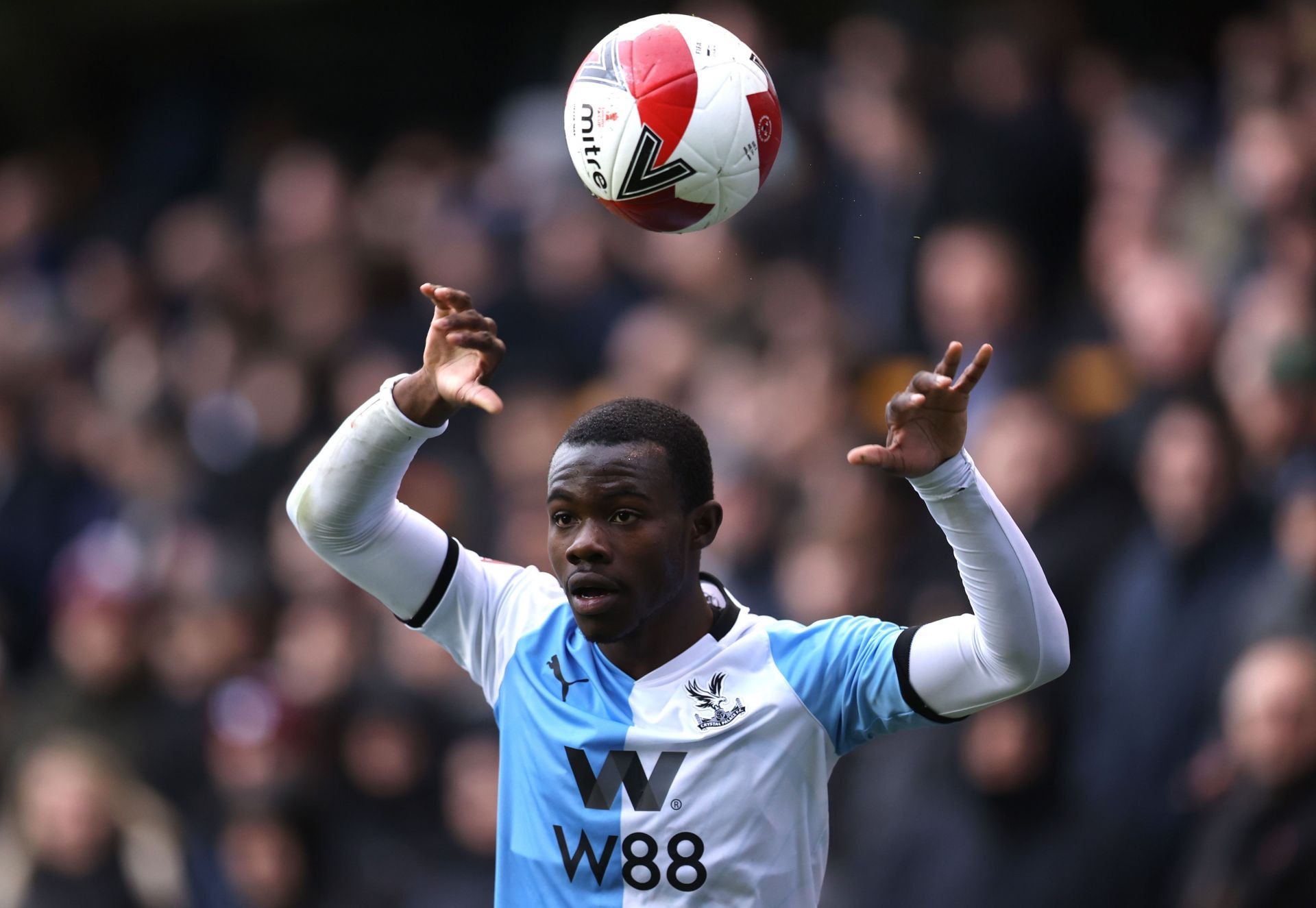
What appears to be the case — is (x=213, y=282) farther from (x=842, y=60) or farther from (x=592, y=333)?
(x=842, y=60)

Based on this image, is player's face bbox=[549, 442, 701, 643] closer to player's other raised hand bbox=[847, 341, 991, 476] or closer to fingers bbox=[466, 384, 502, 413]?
fingers bbox=[466, 384, 502, 413]

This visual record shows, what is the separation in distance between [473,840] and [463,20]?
29.2 ft

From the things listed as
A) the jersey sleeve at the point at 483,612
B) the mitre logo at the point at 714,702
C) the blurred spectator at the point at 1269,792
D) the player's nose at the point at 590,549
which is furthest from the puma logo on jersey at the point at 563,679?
the blurred spectator at the point at 1269,792

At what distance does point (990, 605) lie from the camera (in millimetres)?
3795

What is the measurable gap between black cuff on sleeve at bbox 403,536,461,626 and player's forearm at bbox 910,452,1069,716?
1.26 meters

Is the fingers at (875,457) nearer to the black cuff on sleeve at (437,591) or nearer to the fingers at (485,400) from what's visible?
the fingers at (485,400)

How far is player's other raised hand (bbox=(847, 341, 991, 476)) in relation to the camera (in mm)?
3742

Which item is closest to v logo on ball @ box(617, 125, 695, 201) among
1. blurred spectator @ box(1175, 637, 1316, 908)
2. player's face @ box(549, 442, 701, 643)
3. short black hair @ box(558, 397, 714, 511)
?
short black hair @ box(558, 397, 714, 511)

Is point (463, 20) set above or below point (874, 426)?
above

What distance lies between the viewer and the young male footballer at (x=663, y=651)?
3.82 metres

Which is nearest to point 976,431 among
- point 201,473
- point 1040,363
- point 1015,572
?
point 1040,363

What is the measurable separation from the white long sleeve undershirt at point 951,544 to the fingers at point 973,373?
0.16 meters

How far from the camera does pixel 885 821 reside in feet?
22.5

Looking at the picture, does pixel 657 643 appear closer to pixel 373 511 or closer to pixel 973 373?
pixel 373 511
